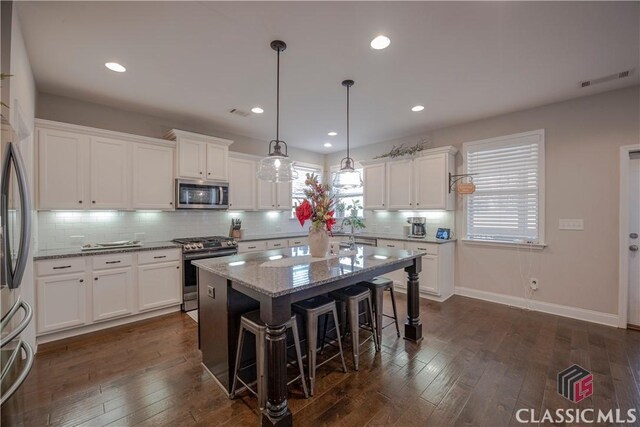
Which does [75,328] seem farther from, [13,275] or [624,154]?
[624,154]

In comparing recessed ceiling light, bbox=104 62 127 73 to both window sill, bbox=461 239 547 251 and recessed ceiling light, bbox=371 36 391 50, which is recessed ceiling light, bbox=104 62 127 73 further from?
window sill, bbox=461 239 547 251

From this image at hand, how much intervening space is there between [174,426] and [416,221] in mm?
4207

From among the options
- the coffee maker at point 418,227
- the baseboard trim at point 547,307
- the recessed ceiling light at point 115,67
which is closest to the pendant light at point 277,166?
the recessed ceiling light at point 115,67

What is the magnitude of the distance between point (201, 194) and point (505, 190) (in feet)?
15.0

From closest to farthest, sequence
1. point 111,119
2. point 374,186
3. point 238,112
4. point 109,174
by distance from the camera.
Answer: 1. point 109,174
2. point 111,119
3. point 238,112
4. point 374,186

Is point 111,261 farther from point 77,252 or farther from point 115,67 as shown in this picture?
point 115,67

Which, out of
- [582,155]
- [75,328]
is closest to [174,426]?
[75,328]

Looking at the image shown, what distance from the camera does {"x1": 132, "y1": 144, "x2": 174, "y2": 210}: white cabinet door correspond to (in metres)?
3.71

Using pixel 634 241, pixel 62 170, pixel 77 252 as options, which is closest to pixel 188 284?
pixel 77 252

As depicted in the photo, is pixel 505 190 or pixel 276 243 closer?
pixel 505 190

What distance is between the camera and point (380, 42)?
92.8 inches

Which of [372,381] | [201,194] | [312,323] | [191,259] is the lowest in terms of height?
[372,381]

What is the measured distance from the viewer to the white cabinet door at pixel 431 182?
443 cm

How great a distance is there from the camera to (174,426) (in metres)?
1.81
